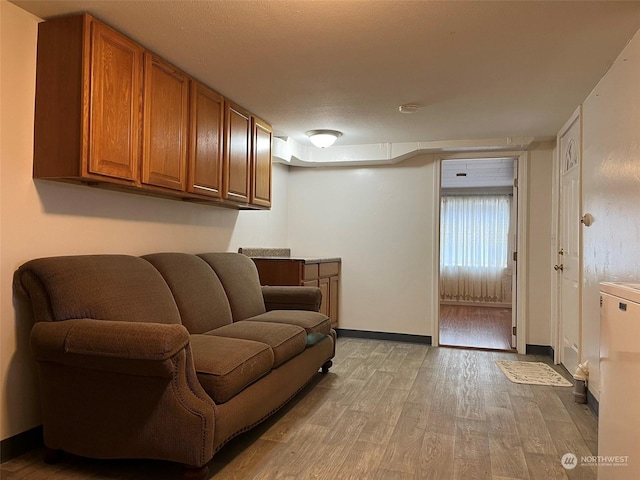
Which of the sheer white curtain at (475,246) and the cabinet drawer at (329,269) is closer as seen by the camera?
the cabinet drawer at (329,269)

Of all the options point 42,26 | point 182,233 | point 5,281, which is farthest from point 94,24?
point 182,233

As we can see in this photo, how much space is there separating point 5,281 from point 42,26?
124 cm

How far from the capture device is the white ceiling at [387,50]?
1.96m

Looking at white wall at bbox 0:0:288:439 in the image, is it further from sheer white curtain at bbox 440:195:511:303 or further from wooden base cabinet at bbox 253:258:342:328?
sheer white curtain at bbox 440:195:511:303

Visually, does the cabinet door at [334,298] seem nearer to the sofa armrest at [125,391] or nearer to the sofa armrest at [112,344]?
the sofa armrest at [125,391]

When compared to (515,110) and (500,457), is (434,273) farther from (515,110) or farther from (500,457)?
(500,457)

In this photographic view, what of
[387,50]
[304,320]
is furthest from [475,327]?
[387,50]

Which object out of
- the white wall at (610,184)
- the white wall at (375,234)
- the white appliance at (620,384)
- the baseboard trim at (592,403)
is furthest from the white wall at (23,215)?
the baseboard trim at (592,403)

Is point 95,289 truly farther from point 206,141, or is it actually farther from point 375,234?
point 375,234

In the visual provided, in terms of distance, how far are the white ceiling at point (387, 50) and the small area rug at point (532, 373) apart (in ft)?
6.94

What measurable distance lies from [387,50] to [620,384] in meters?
1.88

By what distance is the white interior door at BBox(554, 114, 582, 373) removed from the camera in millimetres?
3299

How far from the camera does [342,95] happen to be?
3.06 m

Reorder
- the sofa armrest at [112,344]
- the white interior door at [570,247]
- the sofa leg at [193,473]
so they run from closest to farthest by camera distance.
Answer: the sofa armrest at [112,344]
the sofa leg at [193,473]
the white interior door at [570,247]
